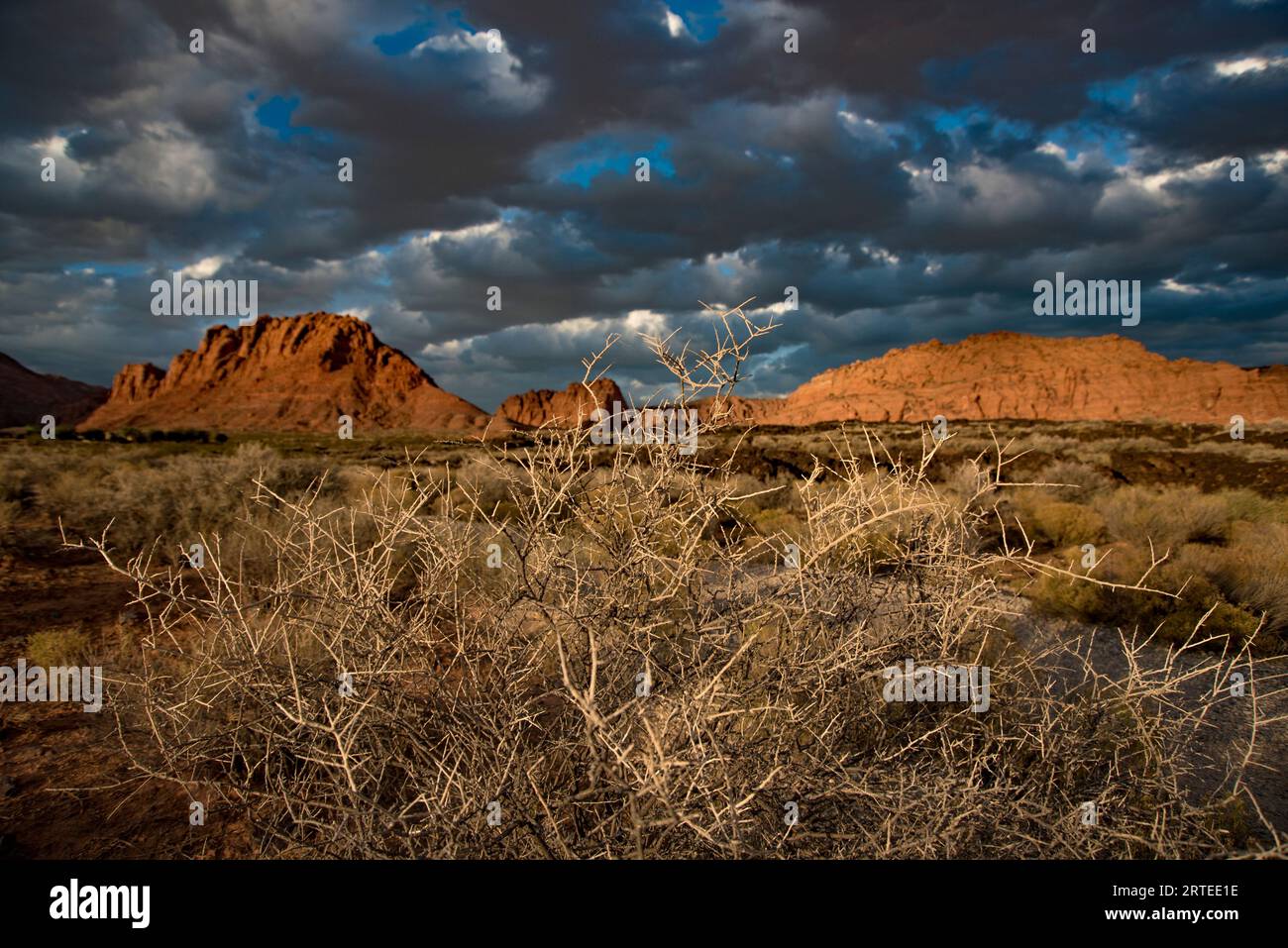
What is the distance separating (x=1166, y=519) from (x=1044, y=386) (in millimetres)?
98749

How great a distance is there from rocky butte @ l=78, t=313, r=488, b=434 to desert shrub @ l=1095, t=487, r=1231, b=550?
90.9 meters

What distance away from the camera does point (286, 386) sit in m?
107

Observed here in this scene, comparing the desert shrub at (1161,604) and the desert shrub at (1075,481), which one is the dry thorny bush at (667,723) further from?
the desert shrub at (1075,481)

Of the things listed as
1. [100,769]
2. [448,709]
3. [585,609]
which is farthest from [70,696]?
[585,609]

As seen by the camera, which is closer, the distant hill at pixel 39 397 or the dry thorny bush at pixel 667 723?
the dry thorny bush at pixel 667 723

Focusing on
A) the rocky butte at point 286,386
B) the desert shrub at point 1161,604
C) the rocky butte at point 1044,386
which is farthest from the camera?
the rocky butte at point 286,386

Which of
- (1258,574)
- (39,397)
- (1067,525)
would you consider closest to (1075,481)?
(1067,525)

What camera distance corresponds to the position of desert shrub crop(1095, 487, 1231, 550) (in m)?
11.1

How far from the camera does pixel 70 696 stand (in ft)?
17.4

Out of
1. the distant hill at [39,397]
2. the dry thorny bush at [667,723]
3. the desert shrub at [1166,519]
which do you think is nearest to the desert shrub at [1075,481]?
the desert shrub at [1166,519]

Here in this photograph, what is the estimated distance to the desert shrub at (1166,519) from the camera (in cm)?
1110

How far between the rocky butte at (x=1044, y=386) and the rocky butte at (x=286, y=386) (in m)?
61.0

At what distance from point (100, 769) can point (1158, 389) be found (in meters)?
115

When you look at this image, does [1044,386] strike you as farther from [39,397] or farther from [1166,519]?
[39,397]
